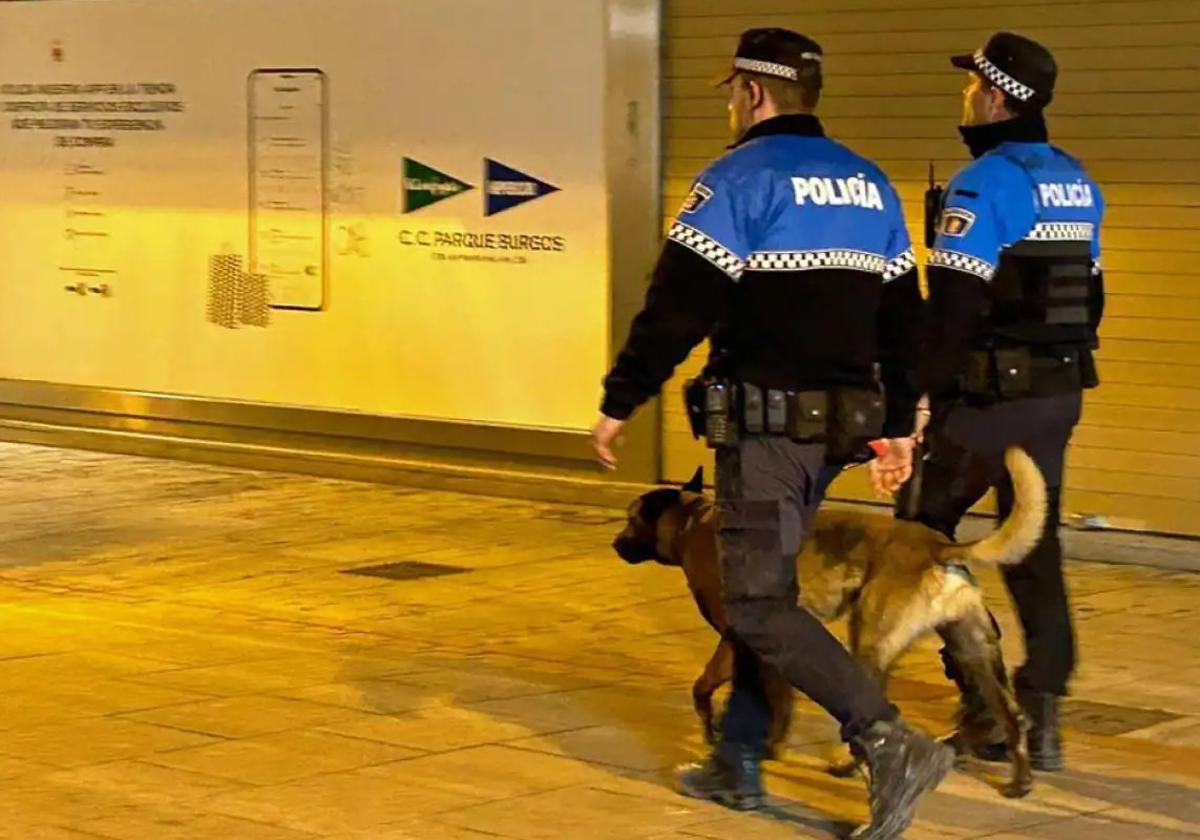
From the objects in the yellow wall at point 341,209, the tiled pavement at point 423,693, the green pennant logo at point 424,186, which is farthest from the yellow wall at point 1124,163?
the green pennant logo at point 424,186

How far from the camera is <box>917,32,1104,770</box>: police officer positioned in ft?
21.4

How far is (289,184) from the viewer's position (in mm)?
13438

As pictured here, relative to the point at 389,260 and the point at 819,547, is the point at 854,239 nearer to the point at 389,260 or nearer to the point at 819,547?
the point at 819,547

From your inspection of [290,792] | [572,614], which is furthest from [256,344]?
[290,792]

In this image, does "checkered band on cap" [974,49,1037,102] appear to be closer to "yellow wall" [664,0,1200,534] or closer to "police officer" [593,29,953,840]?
"police officer" [593,29,953,840]

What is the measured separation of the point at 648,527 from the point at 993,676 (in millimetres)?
1101

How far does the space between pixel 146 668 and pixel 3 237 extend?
25.4ft

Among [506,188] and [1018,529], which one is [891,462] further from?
[506,188]

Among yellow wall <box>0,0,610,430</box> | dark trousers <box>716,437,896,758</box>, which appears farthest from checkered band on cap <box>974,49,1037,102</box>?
yellow wall <box>0,0,610,430</box>

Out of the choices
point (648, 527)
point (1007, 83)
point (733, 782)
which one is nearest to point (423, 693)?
point (648, 527)

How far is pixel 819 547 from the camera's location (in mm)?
6316

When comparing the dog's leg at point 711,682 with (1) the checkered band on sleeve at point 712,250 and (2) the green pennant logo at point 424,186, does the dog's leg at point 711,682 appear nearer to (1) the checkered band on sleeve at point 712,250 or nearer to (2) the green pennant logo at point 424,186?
(1) the checkered band on sleeve at point 712,250

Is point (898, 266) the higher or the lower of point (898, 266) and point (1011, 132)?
the lower

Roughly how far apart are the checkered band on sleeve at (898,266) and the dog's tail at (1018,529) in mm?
587
